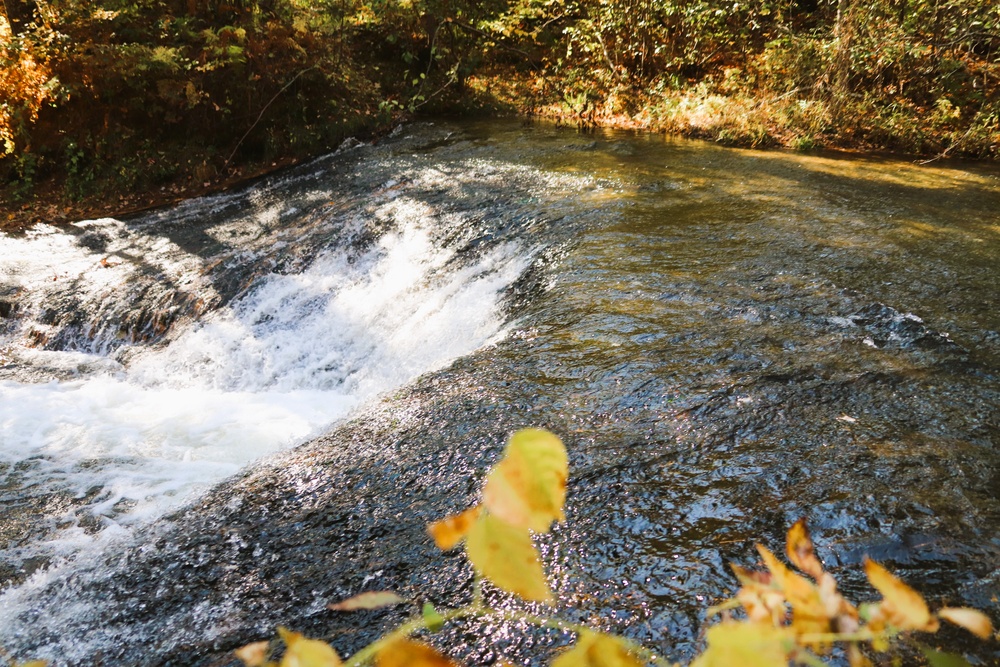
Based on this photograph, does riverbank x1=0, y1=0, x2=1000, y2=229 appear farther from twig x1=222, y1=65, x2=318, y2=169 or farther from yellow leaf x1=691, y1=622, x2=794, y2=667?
yellow leaf x1=691, y1=622, x2=794, y2=667

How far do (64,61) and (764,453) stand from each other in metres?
10.8

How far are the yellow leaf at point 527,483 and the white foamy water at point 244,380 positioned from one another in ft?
11.6

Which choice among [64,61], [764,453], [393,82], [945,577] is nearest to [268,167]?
[64,61]

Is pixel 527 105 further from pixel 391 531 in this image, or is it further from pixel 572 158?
pixel 391 531

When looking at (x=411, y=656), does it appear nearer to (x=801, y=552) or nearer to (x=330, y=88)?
(x=801, y=552)

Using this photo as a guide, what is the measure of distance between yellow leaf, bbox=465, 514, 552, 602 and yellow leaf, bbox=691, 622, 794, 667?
135 mm

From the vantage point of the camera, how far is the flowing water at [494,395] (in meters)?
2.74

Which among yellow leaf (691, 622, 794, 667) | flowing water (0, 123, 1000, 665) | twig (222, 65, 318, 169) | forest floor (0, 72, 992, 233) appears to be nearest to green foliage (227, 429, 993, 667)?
yellow leaf (691, 622, 794, 667)

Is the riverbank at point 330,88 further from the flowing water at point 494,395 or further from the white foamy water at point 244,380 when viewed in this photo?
the white foamy water at point 244,380

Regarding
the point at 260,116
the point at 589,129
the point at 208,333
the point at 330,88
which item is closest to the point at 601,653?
the point at 208,333

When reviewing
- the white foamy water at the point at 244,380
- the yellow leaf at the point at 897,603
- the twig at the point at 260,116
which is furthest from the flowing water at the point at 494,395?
the twig at the point at 260,116

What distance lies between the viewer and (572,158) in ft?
31.3

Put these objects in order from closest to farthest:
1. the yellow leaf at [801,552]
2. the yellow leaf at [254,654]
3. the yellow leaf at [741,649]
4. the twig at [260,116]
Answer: the yellow leaf at [741,649]
the yellow leaf at [254,654]
the yellow leaf at [801,552]
the twig at [260,116]

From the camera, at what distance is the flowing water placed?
8.99 feet
